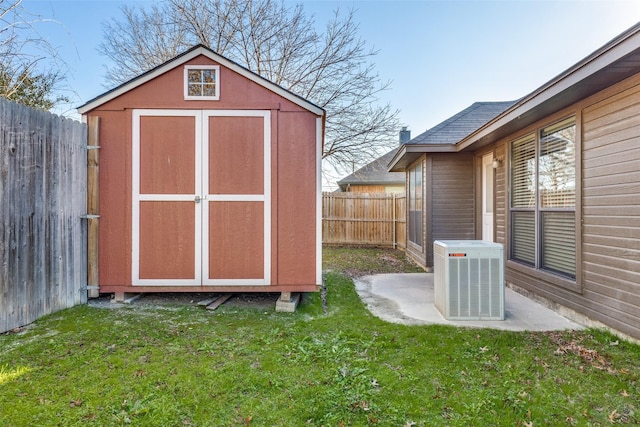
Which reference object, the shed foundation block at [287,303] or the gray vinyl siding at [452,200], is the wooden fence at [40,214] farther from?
the gray vinyl siding at [452,200]

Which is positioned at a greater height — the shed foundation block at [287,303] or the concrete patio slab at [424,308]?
the shed foundation block at [287,303]

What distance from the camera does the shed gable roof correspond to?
4066 mm

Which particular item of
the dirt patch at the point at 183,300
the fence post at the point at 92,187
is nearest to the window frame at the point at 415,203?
the dirt patch at the point at 183,300

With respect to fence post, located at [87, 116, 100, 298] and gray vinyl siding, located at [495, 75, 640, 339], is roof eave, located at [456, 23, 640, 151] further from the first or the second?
fence post, located at [87, 116, 100, 298]

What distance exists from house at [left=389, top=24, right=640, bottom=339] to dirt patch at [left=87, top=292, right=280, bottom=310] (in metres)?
3.59

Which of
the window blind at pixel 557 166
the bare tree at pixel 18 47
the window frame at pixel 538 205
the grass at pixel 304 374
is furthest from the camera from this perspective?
the window blind at pixel 557 166

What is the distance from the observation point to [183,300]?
14.4ft

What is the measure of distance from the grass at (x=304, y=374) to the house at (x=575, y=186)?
0.64 m

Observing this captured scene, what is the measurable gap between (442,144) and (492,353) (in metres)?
4.66

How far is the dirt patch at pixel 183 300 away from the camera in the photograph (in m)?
4.14

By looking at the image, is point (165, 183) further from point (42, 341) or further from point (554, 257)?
point (554, 257)

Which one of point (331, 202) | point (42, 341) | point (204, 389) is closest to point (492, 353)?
point (204, 389)

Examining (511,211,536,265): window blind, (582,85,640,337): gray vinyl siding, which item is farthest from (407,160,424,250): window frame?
(582,85,640,337): gray vinyl siding

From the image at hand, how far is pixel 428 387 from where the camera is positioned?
229 centimetres
